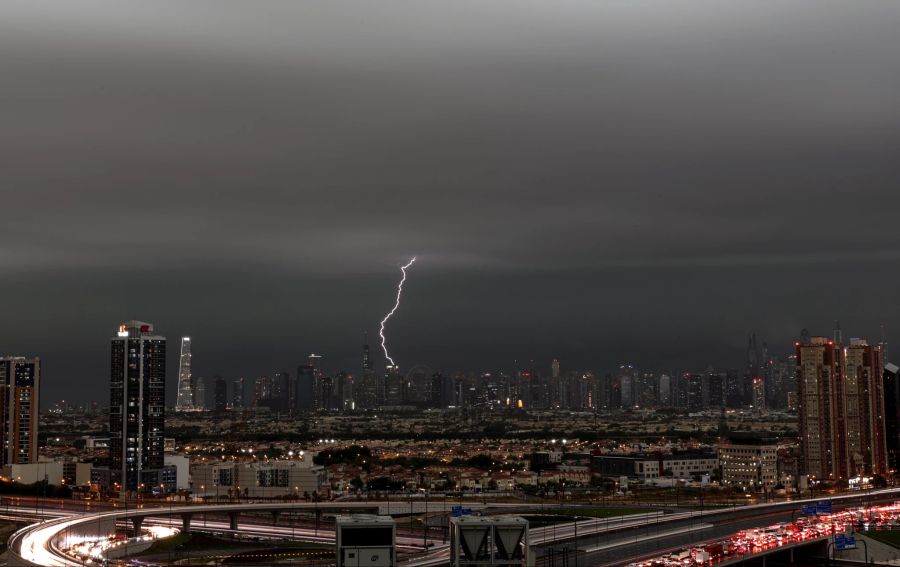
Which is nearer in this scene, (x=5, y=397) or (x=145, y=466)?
(x=145, y=466)

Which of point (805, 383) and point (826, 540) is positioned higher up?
point (805, 383)

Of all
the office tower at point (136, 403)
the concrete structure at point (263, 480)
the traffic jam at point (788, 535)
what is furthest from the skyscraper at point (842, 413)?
the office tower at point (136, 403)

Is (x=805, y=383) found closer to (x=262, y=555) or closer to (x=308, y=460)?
(x=308, y=460)

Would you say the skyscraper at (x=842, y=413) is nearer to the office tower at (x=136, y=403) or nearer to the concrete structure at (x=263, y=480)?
the concrete structure at (x=263, y=480)

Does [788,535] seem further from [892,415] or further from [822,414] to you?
[892,415]

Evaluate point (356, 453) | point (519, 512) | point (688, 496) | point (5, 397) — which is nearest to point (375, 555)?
point (519, 512)

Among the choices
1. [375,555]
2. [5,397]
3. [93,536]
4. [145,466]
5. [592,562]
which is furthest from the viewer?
[5,397]

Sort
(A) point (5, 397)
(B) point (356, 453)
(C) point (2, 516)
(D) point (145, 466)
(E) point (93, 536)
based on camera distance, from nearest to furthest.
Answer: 1. (E) point (93, 536)
2. (C) point (2, 516)
3. (D) point (145, 466)
4. (A) point (5, 397)
5. (B) point (356, 453)
